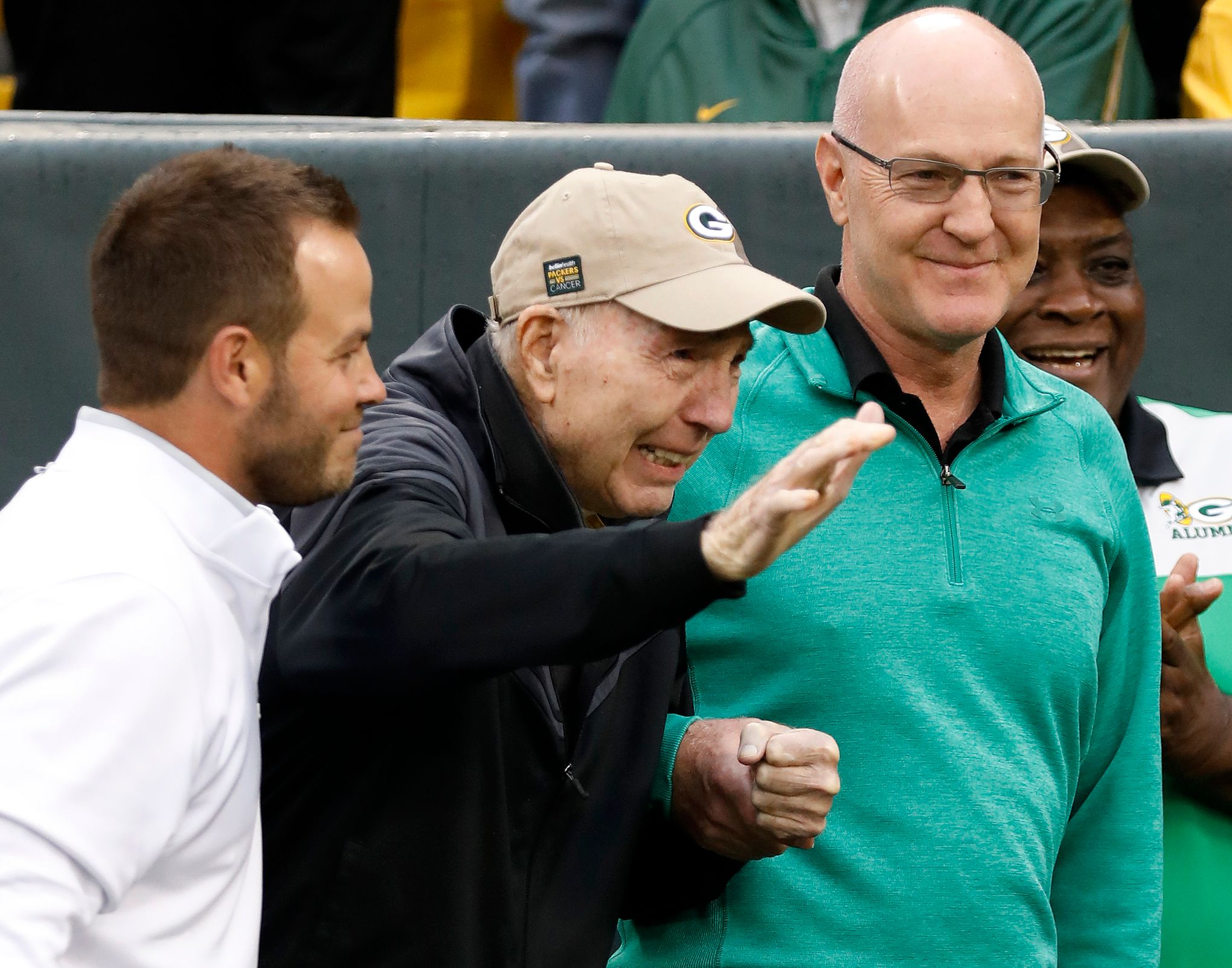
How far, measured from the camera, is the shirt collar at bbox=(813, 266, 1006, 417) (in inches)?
88.1

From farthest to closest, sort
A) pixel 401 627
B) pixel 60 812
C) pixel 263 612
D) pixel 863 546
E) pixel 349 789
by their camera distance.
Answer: pixel 863 546, pixel 349 789, pixel 263 612, pixel 401 627, pixel 60 812

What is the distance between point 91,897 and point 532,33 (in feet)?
8.90

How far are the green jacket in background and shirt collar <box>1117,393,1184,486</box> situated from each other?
819 millimetres

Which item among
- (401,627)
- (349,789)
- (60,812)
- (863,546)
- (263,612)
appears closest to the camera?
(60,812)

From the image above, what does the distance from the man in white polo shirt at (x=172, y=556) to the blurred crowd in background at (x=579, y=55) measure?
6.53 feet

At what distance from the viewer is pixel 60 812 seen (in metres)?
1.27

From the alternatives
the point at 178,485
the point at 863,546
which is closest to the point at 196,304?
the point at 178,485

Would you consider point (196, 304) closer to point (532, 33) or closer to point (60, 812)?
point (60, 812)

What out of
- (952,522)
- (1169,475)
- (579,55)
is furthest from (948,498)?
(579,55)

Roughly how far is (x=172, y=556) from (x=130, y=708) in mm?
167

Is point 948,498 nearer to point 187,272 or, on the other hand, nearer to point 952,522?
point 952,522

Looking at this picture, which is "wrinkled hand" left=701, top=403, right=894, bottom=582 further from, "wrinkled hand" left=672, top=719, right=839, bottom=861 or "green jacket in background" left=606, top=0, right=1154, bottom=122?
"green jacket in background" left=606, top=0, right=1154, bottom=122

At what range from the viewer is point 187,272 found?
1538 millimetres

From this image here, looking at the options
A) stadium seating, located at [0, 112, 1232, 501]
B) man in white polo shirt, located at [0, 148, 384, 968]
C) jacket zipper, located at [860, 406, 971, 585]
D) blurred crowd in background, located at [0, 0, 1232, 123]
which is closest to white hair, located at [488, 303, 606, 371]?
man in white polo shirt, located at [0, 148, 384, 968]
